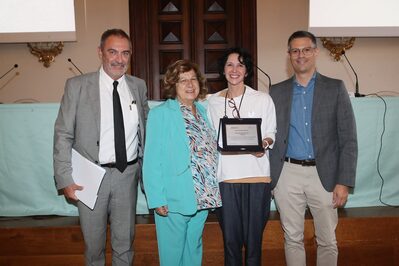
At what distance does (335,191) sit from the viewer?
7.25ft

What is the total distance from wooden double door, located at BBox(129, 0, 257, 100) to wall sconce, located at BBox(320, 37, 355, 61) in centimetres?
86

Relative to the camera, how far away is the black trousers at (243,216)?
84.5 inches

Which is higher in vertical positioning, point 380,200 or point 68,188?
point 68,188

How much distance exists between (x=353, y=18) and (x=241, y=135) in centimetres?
315

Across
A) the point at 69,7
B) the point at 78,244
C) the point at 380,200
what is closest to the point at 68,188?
the point at 78,244

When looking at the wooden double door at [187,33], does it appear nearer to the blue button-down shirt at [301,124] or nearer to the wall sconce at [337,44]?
the wall sconce at [337,44]

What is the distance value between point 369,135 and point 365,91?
239 cm

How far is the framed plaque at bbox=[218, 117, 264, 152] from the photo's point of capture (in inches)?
82.0

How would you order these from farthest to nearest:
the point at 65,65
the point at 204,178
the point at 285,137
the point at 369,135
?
the point at 65,65 → the point at 369,135 → the point at 285,137 → the point at 204,178

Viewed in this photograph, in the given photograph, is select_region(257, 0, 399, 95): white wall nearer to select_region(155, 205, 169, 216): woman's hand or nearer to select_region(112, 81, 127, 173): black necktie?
select_region(112, 81, 127, 173): black necktie

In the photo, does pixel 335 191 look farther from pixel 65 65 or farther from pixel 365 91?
pixel 65 65

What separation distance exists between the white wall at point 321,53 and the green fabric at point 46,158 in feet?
7.13

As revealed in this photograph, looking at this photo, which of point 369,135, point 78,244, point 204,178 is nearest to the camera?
point 204,178

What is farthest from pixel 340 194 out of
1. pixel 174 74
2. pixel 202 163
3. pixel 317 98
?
pixel 174 74
